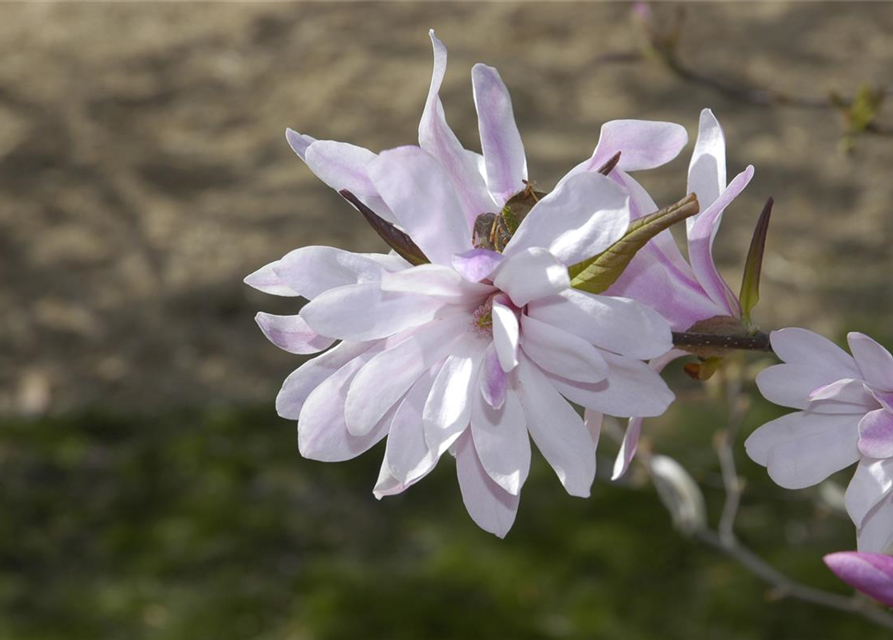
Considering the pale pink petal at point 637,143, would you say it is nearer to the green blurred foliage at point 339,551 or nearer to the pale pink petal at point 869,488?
the pale pink petal at point 869,488

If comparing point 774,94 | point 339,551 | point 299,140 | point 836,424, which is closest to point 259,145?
point 339,551

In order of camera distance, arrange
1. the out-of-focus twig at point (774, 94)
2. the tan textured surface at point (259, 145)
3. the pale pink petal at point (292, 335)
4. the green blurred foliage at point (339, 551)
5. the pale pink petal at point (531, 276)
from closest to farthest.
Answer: the pale pink petal at point (531, 276)
the pale pink petal at point (292, 335)
the out-of-focus twig at point (774, 94)
the green blurred foliage at point (339, 551)
the tan textured surface at point (259, 145)

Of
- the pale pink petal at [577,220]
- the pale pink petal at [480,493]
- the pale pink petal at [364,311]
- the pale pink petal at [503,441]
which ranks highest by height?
the pale pink petal at [577,220]

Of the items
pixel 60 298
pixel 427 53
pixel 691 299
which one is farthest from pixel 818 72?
pixel 691 299

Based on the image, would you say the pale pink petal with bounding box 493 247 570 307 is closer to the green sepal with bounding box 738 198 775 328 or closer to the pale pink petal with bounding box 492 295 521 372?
the pale pink petal with bounding box 492 295 521 372

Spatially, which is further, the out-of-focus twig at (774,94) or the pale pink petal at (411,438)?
the out-of-focus twig at (774,94)

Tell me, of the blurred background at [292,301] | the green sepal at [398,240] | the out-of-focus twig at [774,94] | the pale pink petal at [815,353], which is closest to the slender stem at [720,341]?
the pale pink petal at [815,353]

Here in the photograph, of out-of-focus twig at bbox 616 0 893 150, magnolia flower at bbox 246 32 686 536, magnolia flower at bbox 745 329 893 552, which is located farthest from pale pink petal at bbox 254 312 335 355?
out-of-focus twig at bbox 616 0 893 150
